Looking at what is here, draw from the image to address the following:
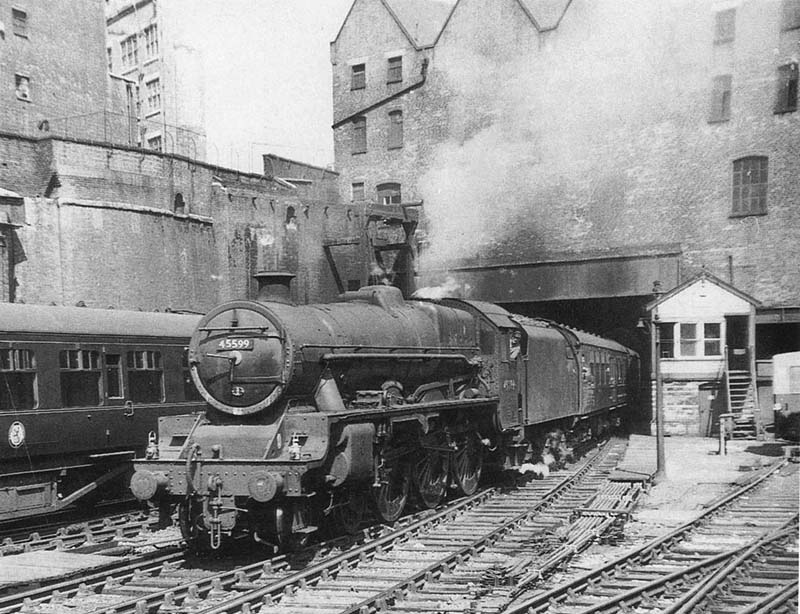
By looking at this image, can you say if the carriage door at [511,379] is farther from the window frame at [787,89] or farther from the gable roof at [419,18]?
the gable roof at [419,18]

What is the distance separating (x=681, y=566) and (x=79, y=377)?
8.39 m

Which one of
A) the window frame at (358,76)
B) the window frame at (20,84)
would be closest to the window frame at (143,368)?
→ the window frame at (20,84)

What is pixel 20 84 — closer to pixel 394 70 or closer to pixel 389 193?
pixel 394 70

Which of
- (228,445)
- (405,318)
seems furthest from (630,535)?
(228,445)

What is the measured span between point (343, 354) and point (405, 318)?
1.88 meters

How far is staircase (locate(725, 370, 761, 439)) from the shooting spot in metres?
21.1

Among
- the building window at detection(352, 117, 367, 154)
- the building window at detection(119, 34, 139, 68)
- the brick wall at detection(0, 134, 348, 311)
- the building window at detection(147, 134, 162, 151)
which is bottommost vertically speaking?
the brick wall at detection(0, 134, 348, 311)

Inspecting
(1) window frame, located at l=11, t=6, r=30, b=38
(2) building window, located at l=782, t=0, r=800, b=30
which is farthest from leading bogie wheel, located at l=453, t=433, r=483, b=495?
(1) window frame, located at l=11, t=6, r=30, b=38

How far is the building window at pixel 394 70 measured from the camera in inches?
1415

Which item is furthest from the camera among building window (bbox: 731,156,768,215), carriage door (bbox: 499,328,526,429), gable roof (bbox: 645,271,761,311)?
building window (bbox: 731,156,768,215)

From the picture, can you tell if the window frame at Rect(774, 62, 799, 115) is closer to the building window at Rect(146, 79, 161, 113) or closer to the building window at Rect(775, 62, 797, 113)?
the building window at Rect(775, 62, 797, 113)

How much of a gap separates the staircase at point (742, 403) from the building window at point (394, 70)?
19.6 m

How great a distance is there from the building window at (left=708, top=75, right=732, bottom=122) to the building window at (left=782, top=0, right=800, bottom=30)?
2.95m

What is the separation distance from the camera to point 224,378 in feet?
31.1
